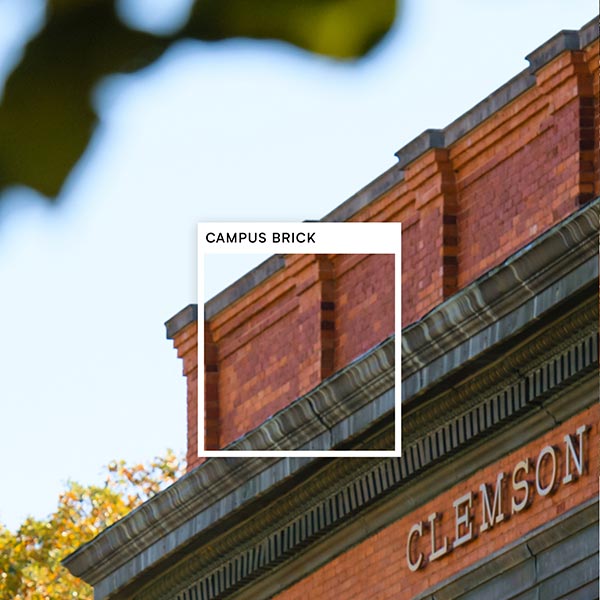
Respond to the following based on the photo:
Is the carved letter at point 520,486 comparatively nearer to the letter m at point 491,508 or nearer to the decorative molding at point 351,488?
the letter m at point 491,508

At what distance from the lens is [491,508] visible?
1394 centimetres

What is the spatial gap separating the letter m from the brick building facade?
17 millimetres

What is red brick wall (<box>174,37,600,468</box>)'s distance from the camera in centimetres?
1378

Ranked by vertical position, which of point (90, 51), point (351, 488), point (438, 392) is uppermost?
point (351, 488)

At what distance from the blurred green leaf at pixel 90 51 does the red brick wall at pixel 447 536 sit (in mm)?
11607

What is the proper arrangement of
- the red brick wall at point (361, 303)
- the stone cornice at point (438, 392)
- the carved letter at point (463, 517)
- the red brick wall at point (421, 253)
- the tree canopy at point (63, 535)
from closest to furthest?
1. the stone cornice at point (438, 392)
2. the red brick wall at point (421, 253)
3. the carved letter at point (463, 517)
4. the red brick wall at point (361, 303)
5. the tree canopy at point (63, 535)

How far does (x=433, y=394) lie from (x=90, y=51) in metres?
13.2

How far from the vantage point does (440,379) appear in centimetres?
1402

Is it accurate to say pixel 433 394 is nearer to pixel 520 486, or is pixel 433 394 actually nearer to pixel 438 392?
pixel 438 392

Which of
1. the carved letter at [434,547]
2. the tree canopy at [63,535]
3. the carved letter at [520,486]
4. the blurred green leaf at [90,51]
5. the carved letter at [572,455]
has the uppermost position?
the tree canopy at [63,535]

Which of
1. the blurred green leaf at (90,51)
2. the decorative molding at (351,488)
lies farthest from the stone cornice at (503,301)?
the blurred green leaf at (90,51)

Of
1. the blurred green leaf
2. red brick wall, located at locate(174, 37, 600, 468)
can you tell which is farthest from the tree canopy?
the blurred green leaf

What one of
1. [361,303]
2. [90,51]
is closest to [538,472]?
[361,303]

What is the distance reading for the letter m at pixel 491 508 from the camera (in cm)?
1384
